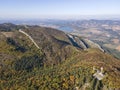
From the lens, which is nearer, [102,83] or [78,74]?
[102,83]

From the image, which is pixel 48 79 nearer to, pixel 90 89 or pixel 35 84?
pixel 35 84

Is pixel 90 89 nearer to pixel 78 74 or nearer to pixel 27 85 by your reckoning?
Result: pixel 78 74

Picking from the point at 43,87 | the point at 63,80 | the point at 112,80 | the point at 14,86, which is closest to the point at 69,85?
the point at 63,80

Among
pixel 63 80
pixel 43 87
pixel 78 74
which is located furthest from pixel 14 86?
pixel 78 74

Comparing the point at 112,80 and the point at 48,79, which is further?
the point at 48,79

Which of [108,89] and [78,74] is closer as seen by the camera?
[108,89]

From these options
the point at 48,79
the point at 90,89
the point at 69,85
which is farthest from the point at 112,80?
the point at 48,79

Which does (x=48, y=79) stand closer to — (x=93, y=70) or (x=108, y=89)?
(x=93, y=70)
